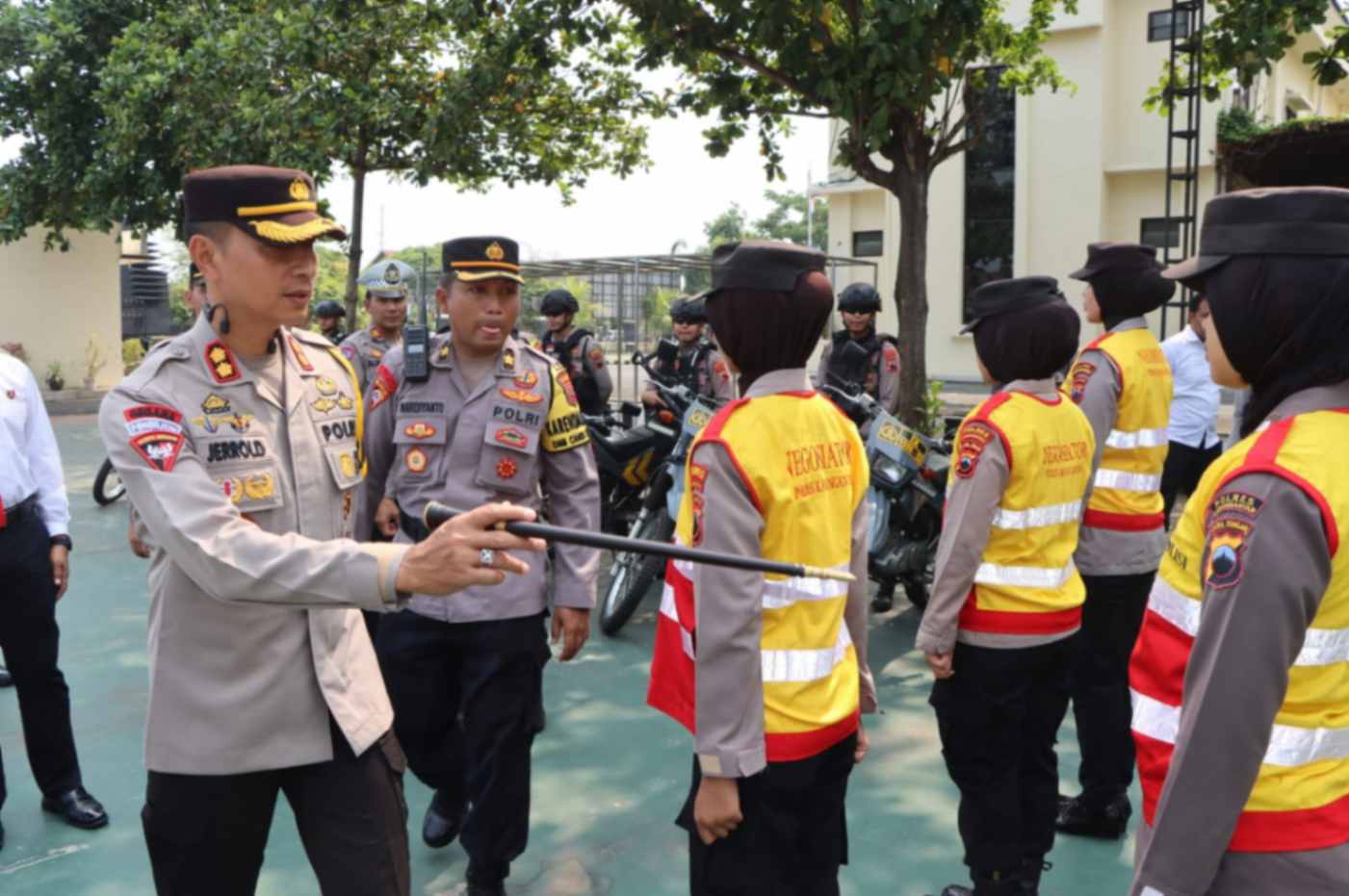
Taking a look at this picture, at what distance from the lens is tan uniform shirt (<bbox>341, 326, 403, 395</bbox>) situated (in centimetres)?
636

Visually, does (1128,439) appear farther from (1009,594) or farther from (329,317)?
(329,317)

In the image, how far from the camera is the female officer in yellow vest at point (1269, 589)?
4.79ft

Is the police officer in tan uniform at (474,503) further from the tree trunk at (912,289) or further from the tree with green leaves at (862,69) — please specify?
the tree trunk at (912,289)

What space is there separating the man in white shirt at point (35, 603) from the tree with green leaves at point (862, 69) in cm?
487

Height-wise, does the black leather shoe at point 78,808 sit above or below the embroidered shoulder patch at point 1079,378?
below

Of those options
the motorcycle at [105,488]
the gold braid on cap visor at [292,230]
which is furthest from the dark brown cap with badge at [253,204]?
the motorcycle at [105,488]

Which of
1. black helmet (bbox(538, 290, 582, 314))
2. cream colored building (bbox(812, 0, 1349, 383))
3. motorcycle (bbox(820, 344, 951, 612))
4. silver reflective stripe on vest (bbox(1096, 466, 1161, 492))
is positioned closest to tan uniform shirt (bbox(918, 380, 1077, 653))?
silver reflective stripe on vest (bbox(1096, 466, 1161, 492))

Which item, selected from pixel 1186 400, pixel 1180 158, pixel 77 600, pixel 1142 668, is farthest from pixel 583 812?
pixel 1180 158

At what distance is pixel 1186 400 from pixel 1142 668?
5.65 m

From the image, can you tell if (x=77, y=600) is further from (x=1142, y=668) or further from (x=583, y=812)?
(x=1142, y=668)

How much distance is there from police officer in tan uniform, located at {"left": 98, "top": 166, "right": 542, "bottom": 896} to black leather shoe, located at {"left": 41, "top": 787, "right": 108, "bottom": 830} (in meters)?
1.86

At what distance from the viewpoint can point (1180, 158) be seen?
766 inches

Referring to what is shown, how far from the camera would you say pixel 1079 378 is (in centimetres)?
375

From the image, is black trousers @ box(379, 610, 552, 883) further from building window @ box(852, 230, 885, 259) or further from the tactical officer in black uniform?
building window @ box(852, 230, 885, 259)
